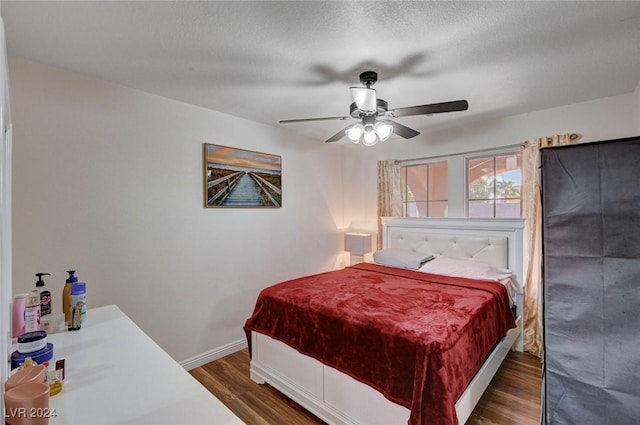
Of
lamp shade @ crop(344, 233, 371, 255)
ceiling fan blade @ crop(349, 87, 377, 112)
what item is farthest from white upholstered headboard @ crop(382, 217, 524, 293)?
ceiling fan blade @ crop(349, 87, 377, 112)

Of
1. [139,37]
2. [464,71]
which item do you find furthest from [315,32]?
[464,71]

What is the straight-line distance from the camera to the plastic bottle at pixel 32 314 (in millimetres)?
1350

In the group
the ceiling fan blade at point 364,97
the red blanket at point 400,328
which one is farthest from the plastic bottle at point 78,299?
the ceiling fan blade at point 364,97

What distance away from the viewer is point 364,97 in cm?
191

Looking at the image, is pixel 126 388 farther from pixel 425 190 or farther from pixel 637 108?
pixel 637 108

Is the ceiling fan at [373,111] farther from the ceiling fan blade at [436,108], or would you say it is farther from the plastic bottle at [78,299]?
the plastic bottle at [78,299]

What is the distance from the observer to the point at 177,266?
2.71m

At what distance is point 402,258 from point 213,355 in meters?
2.26

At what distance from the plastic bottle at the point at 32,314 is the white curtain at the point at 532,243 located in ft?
12.4

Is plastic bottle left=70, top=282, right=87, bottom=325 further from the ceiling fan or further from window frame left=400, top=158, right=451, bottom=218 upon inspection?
window frame left=400, top=158, right=451, bottom=218

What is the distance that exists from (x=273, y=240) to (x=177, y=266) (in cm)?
111

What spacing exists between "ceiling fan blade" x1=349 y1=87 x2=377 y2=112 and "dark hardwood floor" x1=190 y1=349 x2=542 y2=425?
218 cm

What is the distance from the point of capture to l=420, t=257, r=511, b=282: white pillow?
2.89 metres

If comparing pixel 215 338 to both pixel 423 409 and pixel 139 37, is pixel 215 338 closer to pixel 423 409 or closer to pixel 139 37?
pixel 423 409
